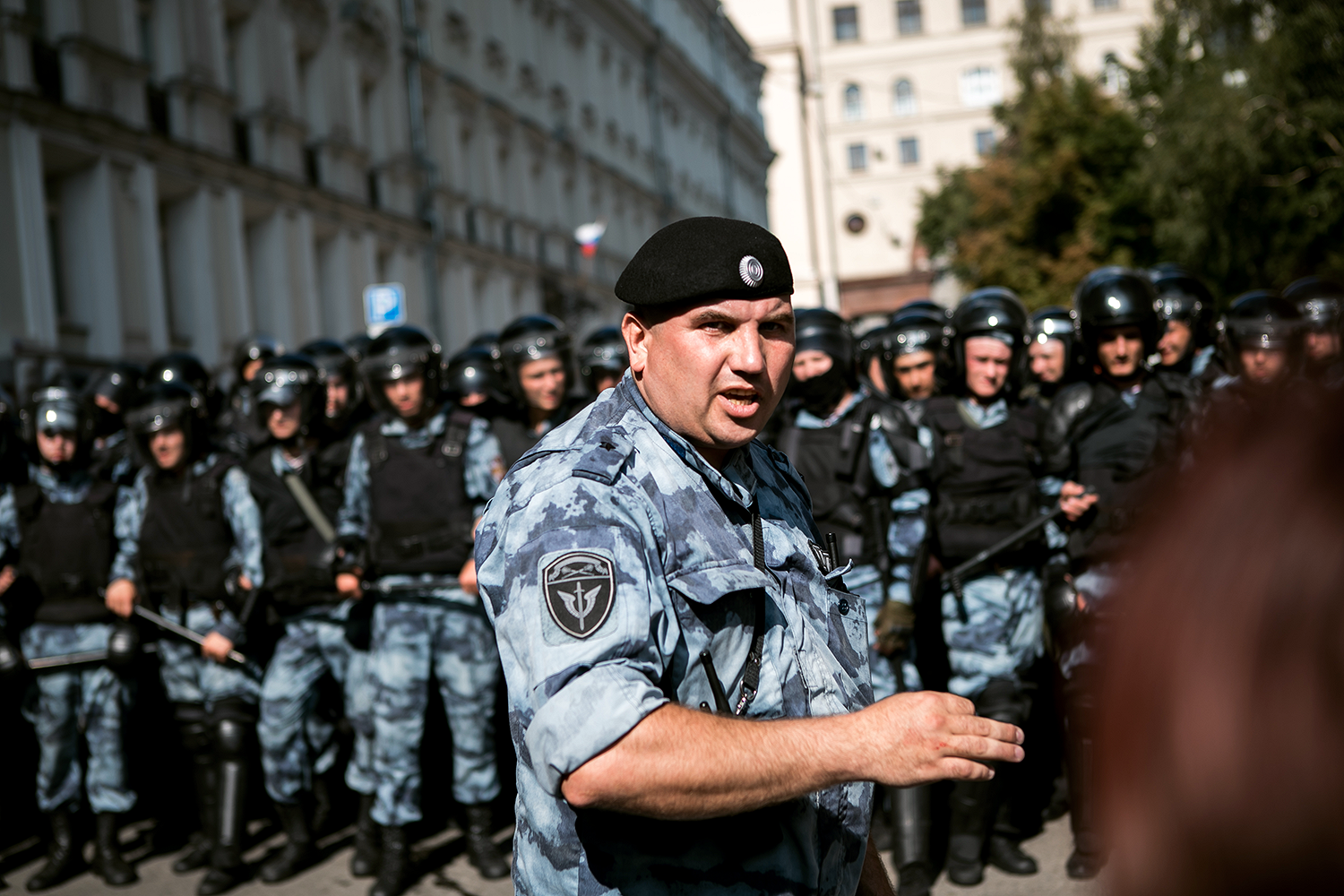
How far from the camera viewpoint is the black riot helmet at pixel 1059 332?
6.46m

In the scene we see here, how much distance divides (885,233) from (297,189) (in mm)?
48606

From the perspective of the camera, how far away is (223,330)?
18.8 m

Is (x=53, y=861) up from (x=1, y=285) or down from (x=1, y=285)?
down

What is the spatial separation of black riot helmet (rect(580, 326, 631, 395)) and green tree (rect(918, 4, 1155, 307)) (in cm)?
2249

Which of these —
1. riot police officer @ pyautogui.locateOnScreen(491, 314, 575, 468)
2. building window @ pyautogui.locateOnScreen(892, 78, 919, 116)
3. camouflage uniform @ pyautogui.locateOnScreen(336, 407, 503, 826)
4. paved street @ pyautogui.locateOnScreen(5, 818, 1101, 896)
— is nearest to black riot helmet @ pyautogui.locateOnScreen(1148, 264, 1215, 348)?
paved street @ pyautogui.locateOnScreen(5, 818, 1101, 896)

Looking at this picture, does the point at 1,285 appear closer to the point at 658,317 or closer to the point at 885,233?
the point at 658,317

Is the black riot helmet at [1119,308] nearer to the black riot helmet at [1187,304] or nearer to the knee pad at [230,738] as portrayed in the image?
the black riot helmet at [1187,304]

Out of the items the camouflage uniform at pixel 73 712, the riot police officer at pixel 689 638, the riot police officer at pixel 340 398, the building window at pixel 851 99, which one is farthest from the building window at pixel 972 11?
the riot police officer at pixel 689 638

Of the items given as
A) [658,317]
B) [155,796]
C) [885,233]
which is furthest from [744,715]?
[885,233]

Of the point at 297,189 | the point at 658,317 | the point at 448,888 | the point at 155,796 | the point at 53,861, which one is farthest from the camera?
the point at 297,189

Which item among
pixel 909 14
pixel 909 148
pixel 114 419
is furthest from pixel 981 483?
pixel 909 14

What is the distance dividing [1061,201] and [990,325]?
1040 inches

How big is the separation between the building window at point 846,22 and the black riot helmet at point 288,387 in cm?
6483

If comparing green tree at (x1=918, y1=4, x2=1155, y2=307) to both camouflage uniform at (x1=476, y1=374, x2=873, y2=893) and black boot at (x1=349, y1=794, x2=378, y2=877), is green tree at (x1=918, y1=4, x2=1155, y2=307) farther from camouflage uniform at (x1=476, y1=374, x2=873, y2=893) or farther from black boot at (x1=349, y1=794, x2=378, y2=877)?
camouflage uniform at (x1=476, y1=374, x2=873, y2=893)
